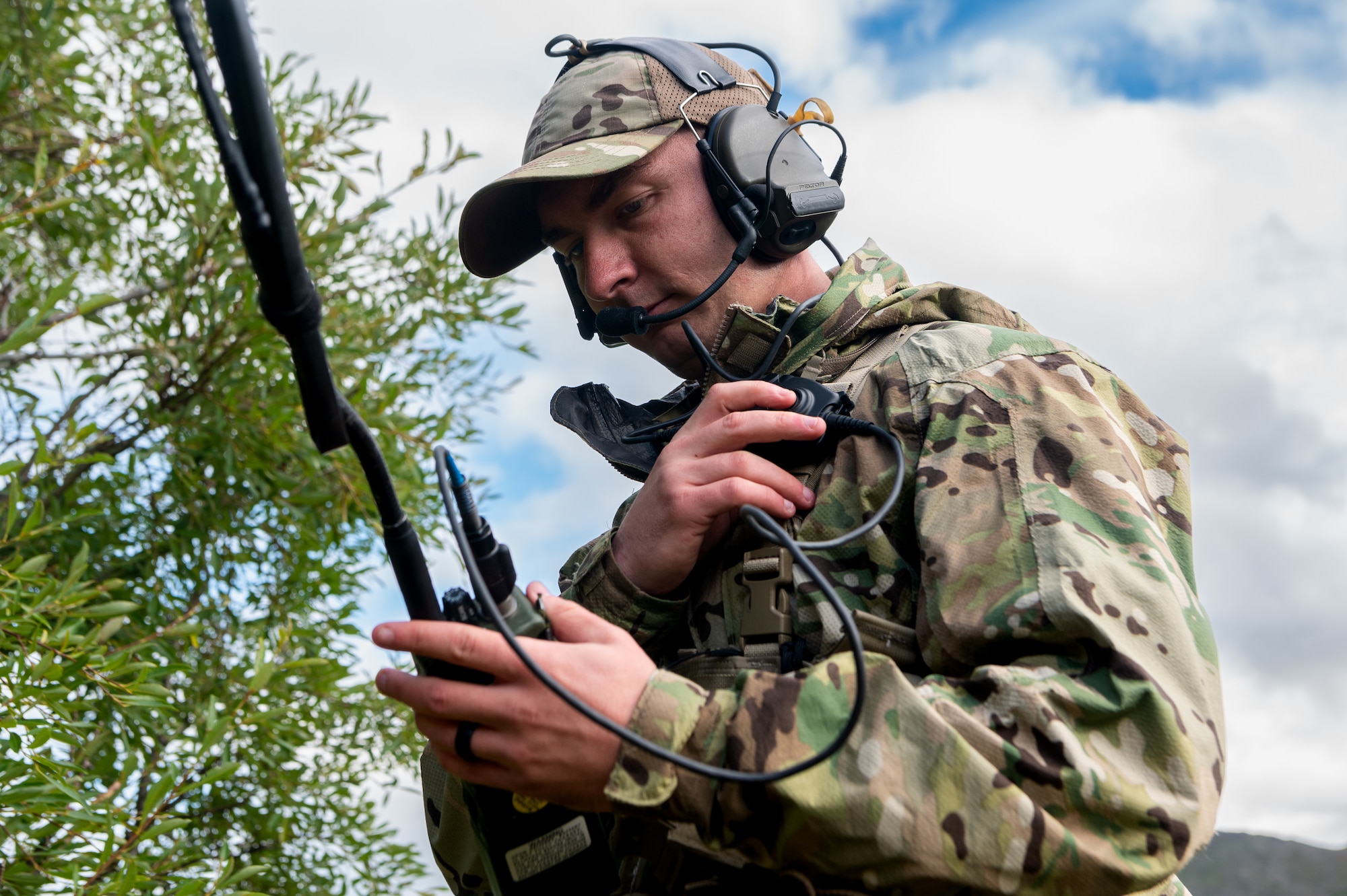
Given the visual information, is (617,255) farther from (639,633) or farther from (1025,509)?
(1025,509)

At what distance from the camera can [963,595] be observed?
4.32 ft

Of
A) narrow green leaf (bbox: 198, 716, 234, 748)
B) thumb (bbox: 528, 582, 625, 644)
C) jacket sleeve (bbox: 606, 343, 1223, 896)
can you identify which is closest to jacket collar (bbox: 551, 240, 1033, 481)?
jacket sleeve (bbox: 606, 343, 1223, 896)

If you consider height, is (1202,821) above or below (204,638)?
below

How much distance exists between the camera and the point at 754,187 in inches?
81.4

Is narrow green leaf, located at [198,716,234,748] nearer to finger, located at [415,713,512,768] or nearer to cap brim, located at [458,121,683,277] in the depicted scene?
cap brim, located at [458,121,683,277]

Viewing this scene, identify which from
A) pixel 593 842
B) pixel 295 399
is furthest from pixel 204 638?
pixel 593 842

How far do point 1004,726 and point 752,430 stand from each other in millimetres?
588

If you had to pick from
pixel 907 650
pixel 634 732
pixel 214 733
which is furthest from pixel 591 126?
pixel 214 733

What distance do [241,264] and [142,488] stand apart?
2.52ft

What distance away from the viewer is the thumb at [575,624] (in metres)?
1.25

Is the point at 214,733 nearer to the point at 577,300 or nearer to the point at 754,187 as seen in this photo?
the point at 577,300

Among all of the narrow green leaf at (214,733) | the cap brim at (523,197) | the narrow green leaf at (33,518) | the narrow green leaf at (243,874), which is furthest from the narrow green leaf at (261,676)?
the cap brim at (523,197)

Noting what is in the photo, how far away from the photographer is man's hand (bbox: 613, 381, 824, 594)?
1.58 meters

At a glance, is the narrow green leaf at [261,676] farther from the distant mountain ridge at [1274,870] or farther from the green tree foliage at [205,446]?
the distant mountain ridge at [1274,870]
